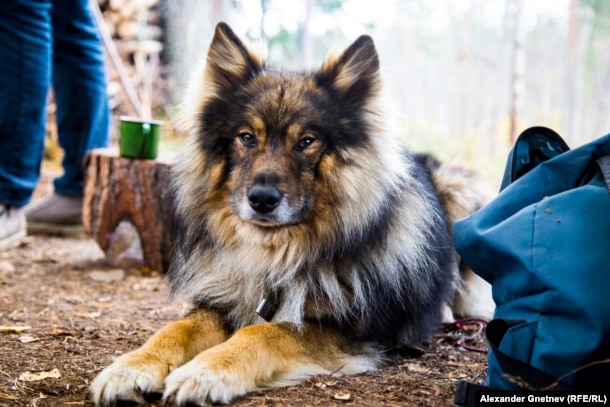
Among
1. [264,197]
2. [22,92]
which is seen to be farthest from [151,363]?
[22,92]

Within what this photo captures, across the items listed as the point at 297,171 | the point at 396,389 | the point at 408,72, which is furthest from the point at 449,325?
the point at 408,72

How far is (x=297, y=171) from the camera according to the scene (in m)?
2.71

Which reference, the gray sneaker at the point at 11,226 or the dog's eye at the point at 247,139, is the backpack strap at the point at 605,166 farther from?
the gray sneaker at the point at 11,226

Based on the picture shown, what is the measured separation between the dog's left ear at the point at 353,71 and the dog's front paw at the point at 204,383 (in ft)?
4.42

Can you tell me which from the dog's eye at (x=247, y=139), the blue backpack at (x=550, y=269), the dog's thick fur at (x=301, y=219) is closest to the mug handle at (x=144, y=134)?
the dog's thick fur at (x=301, y=219)

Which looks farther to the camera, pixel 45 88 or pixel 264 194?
pixel 45 88

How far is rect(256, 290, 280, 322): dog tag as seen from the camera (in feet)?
9.00

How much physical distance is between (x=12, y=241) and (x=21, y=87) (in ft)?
3.82

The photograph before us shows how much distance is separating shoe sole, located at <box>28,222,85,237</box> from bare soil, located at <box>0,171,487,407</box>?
0.48 m

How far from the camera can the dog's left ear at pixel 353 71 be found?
2.89m

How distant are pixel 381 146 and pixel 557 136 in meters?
0.82

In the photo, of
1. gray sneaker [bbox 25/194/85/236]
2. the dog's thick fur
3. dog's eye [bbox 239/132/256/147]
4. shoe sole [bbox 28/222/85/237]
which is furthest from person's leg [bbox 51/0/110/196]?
dog's eye [bbox 239/132/256/147]

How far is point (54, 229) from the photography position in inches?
209

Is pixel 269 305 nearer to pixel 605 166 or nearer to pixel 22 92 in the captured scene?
pixel 605 166
